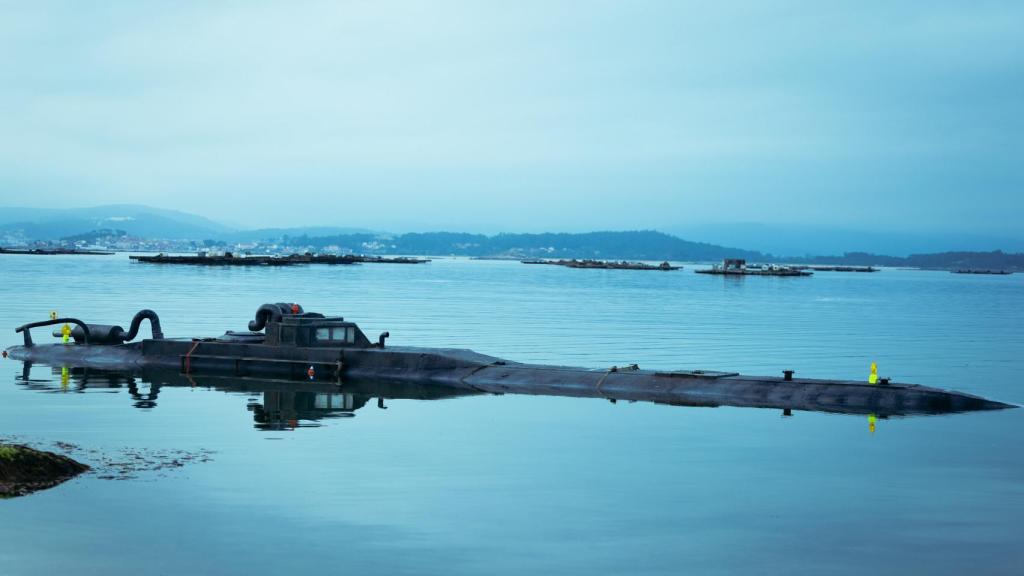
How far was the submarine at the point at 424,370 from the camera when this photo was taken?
3762 centimetres

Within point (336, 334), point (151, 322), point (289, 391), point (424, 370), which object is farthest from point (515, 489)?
point (151, 322)

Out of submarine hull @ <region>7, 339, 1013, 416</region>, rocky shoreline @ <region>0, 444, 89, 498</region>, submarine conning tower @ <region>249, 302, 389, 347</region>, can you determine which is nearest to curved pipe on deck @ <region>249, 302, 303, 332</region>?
submarine conning tower @ <region>249, 302, 389, 347</region>

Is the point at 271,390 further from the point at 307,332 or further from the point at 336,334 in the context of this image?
the point at 336,334

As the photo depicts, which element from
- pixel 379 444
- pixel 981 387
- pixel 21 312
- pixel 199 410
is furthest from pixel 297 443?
pixel 21 312

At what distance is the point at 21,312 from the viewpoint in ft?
256

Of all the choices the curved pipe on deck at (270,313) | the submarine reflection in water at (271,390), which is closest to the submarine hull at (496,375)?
the submarine reflection in water at (271,390)

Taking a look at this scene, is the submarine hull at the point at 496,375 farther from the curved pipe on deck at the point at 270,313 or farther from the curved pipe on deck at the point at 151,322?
the curved pipe on deck at the point at 270,313

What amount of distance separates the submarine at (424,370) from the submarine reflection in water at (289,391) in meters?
0.25

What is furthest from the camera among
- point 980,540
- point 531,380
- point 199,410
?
point 531,380

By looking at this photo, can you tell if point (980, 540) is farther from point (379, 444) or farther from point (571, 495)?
point (379, 444)

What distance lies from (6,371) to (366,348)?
48.3ft

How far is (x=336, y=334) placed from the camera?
4662 centimetres

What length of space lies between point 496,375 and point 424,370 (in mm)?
2987

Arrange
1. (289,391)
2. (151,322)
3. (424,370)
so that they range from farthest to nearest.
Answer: (151,322) → (424,370) → (289,391)
